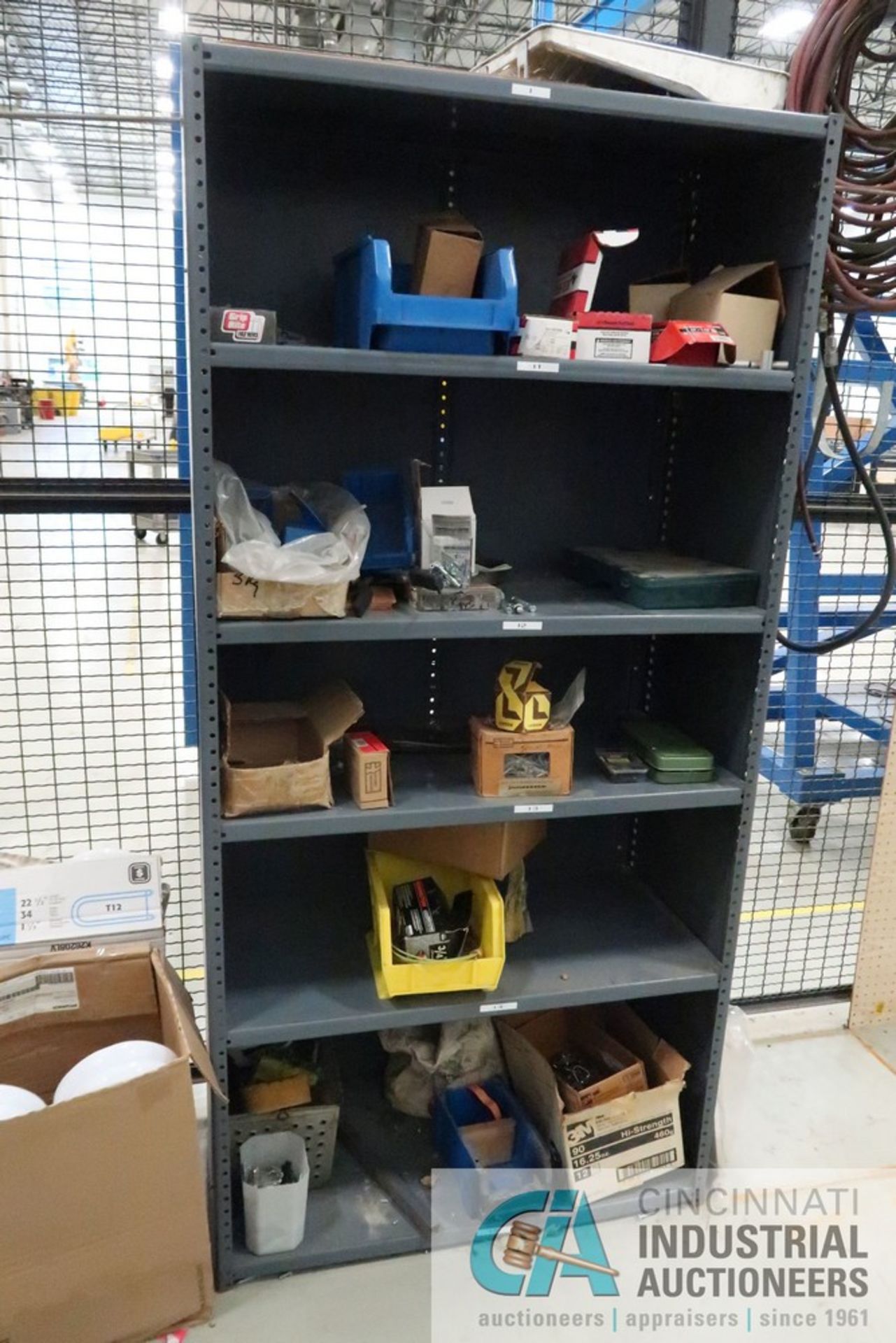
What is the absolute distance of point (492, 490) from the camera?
1.92 m

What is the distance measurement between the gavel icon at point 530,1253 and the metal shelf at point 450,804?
79 cm

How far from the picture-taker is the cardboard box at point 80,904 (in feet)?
5.39

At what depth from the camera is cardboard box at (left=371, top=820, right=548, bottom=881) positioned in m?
1.72

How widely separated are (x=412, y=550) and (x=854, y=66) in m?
1.25

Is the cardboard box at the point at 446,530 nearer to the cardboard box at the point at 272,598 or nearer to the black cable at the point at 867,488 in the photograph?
the cardboard box at the point at 272,598

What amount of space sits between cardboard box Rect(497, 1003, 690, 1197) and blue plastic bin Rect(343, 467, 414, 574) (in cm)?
101

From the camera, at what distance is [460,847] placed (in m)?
1.76

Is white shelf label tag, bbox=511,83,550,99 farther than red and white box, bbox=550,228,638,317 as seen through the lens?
No

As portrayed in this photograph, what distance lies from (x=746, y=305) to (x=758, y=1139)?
174 cm

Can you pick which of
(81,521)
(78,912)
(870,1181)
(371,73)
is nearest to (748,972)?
(870,1181)

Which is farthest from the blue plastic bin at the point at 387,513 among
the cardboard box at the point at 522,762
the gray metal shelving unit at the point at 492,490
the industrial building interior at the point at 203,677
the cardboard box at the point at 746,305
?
the cardboard box at the point at 746,305

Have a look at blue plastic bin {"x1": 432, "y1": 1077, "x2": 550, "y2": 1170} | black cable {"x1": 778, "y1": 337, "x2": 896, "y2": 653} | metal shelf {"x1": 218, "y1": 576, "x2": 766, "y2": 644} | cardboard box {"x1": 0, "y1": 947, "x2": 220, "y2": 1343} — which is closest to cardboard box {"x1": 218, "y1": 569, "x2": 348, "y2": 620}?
metal shelf {"x1": 218, "y1": 576, "x2": 766, "y2": 644}

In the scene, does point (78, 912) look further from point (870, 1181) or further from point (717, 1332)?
point (870, 1181)

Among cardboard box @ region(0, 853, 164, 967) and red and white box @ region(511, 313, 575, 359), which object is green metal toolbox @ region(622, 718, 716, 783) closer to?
red and white box @ region(511, 313, 575, 359)
